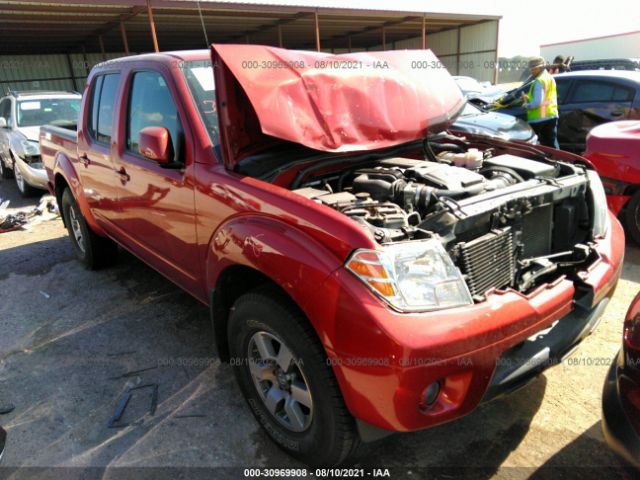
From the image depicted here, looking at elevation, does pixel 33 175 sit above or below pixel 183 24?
below

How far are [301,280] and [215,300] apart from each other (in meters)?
0.82

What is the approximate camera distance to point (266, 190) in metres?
2.17

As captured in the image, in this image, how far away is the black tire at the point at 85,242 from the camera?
4.62 m

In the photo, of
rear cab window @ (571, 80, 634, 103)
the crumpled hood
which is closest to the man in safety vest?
rear cab window @ (571, 80, 634, 103)

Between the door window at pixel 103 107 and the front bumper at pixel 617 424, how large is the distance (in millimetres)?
3508

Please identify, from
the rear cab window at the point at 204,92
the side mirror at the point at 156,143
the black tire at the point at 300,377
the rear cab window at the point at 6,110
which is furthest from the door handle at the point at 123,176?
the rear cab window at the point at 6,110

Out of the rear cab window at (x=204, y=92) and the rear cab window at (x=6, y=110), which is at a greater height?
the rear cab window at (x=204, y=92)

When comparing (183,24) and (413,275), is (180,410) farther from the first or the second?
(183,24)

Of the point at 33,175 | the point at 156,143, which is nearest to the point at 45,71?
the point at 33,175

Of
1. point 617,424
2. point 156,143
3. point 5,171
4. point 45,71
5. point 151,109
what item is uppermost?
point 151,109

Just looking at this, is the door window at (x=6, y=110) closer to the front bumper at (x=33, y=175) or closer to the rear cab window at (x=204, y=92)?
the front bumper at (x=33, y=175)

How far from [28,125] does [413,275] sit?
28.4ft

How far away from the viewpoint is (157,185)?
297 centimetres

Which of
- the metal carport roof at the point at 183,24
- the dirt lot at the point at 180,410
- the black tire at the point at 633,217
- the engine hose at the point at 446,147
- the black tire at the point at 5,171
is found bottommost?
the black tire at the point at 5,171
